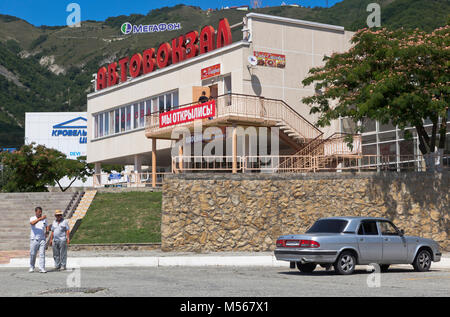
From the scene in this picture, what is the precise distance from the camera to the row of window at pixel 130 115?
4131 cm

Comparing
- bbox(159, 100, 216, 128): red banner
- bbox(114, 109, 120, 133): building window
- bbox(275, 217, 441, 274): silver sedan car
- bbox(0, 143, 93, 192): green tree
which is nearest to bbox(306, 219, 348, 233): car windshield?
bbox(275, 217, 441, 274): silver sedan car

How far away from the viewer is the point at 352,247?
1580 centimetres

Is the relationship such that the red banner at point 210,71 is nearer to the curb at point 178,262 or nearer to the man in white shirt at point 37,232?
the curb at point 178,262

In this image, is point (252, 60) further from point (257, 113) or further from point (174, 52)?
point (174, 52)

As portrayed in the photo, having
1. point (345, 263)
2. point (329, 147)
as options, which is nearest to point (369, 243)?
point (345, 263)

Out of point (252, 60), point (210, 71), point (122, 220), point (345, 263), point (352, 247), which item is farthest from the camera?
point (210, 71)

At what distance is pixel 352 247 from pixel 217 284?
4.52 metres

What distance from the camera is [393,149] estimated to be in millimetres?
33969

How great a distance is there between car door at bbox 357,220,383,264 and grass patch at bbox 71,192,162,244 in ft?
40.1

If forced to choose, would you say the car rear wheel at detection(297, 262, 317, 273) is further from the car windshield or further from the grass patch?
the grass patch

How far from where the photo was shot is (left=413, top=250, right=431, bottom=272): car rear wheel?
17109 mm
